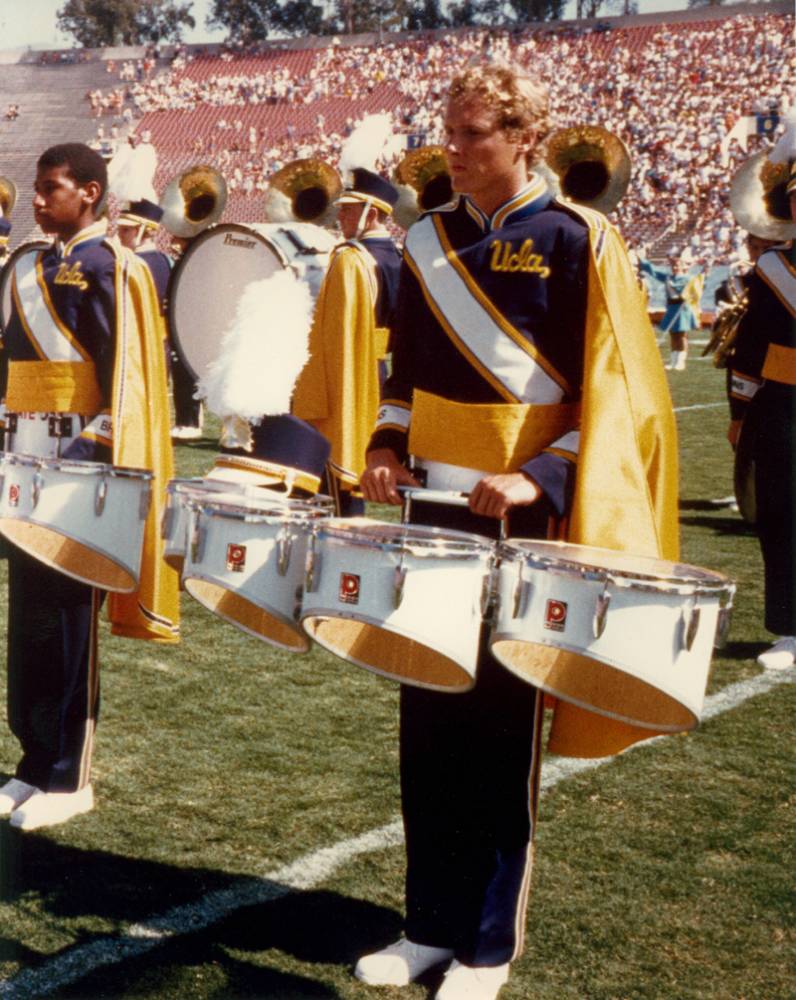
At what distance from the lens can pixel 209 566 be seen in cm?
243

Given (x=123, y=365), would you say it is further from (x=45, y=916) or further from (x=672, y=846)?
(x=672, y=846)

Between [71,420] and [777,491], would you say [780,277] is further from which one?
[71,420]

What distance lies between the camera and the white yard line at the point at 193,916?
279 cm

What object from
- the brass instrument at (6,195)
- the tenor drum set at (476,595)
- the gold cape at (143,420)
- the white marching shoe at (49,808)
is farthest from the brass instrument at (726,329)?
the brass instrument at (6,195)

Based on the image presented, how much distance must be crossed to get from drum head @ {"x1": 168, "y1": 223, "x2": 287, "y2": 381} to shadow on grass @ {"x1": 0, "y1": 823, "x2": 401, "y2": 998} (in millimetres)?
2249

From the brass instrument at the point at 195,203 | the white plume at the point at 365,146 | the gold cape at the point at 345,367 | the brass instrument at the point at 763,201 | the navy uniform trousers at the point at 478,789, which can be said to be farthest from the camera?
the brass instrument at the point at 195,203

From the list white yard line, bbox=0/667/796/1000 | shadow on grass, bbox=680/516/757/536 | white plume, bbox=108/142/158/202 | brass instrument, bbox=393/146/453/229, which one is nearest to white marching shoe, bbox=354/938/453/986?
white yard line, bbox=0/667/796/1000

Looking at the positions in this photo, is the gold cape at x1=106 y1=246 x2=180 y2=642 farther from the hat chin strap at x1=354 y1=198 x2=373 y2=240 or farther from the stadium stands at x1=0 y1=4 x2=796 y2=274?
the stadium stands at x1=0 y1=4 x2=796 y2=274

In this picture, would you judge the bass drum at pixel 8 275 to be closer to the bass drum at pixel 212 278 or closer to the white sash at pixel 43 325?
the white sash at pixel 43 325

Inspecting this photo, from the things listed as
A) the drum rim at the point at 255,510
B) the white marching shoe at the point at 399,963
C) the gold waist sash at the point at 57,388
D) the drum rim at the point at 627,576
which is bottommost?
the white marching shoe at the point at 399,963

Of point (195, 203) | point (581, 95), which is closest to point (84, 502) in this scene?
point (195, 203)

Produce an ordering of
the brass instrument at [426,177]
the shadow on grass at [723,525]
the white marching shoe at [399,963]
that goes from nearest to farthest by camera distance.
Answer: the white marching shoe at [399,963] → the brass instrument at [426,177] → the shadow on grass at [723,525]

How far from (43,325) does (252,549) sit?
1.45 metres

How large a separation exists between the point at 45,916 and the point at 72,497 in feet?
3.09
